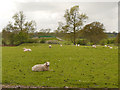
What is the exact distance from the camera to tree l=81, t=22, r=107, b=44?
56.6 m

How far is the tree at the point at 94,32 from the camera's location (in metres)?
56.6

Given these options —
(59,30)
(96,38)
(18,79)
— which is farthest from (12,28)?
(18,79)

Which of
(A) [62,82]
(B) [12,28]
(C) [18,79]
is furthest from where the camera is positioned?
(B) [12,28]

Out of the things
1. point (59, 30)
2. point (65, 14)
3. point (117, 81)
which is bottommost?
point (117, 81)

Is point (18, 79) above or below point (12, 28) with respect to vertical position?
below

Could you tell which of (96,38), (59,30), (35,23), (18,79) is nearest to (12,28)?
(35,23)

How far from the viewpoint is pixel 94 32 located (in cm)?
6028

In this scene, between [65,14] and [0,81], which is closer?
[0,81]

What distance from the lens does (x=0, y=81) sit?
28.7 ft

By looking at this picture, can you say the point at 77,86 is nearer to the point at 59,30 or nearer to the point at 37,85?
the point at 37,85

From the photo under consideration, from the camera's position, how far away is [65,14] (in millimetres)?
53250

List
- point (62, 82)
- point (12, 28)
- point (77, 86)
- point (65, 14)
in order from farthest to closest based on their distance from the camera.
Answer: point (12, 28) < point (65, 14) < point (62, 82) < point (77, 86)

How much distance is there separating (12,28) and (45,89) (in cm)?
5526

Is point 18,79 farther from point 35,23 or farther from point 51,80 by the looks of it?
point 35,23
